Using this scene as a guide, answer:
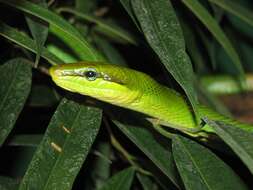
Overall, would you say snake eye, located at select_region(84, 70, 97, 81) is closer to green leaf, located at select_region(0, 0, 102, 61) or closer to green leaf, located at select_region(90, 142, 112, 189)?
green leaf, located at select_region(0, 0, 102, 61)

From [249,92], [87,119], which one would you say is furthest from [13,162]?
[87,119]

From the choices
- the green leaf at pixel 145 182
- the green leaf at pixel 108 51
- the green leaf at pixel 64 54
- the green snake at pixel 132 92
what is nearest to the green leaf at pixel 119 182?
the green leaf at pixel 145 182

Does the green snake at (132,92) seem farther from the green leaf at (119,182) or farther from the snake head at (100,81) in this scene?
the green leaf at (119,182)

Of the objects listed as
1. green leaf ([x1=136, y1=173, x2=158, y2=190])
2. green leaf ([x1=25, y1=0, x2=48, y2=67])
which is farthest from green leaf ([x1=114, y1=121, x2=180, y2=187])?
green leaf ([x1=25, y1=0, x2=48, y2=67])

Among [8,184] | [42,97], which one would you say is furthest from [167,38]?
[42,97]

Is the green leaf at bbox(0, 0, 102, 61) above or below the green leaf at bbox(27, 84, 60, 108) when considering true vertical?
above

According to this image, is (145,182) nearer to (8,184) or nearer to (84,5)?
(8,184)
